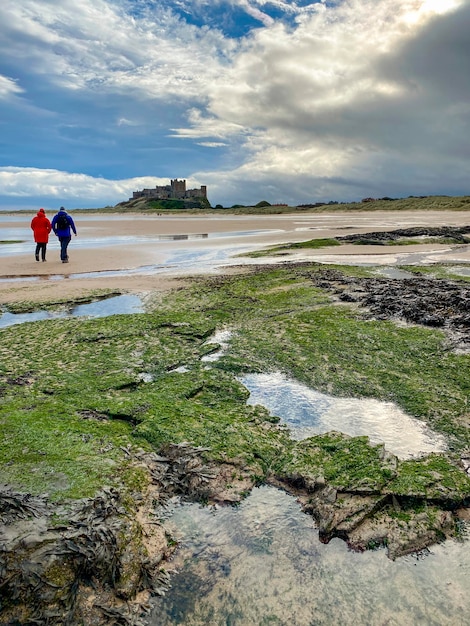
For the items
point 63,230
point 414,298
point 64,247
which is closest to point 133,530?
point 414,298

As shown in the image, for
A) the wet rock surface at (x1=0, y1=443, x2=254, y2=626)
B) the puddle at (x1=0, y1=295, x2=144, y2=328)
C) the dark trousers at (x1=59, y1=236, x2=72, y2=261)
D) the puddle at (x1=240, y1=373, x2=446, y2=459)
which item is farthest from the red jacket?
the wet rock surface at (x1=0, y1=443, x2=254, y2=626)

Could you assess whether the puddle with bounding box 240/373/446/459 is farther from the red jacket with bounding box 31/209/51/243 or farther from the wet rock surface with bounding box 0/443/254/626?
the red jacket with bounding box 31/209/51/243

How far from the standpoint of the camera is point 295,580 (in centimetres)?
307

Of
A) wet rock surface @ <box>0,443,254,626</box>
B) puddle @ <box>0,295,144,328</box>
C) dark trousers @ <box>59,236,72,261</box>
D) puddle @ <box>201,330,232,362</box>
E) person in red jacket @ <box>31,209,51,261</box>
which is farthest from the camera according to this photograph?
dark trousers @ <box>59,236,72,261</box>

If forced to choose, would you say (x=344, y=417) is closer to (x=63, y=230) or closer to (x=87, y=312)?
(x=87, y=312)

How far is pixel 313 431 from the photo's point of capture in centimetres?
488

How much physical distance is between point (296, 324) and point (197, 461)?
4501 millimetres

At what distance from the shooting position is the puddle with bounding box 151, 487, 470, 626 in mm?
2828

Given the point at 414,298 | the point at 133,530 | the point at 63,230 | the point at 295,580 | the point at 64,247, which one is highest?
the point at 63,230

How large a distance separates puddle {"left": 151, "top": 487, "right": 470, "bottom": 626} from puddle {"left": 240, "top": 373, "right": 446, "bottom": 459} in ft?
4.16

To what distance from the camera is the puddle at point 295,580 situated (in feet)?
9.28

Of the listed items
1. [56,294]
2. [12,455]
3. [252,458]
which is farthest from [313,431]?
[56,294]

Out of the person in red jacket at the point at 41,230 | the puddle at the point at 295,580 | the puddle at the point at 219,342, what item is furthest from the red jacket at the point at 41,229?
the puddle at the point at 295,580

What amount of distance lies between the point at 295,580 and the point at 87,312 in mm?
7965
